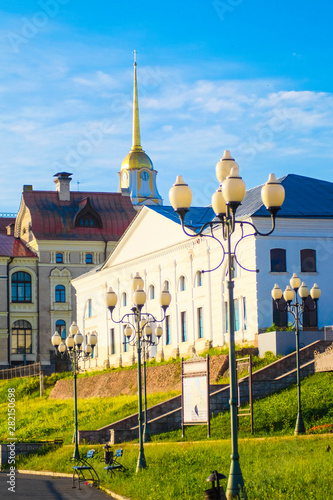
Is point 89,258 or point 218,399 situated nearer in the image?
point 218,399

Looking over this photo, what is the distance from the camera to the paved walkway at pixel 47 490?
77.2ft

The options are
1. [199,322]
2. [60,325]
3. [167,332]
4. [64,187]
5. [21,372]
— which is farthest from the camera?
[64,187]

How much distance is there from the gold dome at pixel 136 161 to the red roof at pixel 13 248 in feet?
69.7

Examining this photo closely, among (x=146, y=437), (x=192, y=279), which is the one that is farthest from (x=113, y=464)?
(x=192, y=279)

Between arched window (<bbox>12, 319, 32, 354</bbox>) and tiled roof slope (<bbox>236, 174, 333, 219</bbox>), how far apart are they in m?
32.7

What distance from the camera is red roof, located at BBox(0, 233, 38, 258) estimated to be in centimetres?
8262

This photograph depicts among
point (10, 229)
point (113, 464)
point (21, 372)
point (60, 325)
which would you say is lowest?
point (113, 464)

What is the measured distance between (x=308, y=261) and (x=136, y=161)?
188 ft

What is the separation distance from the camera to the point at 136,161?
341 ft

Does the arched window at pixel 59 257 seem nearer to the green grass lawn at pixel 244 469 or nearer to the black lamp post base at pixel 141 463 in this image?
the green grass lawn at pixel 244 469

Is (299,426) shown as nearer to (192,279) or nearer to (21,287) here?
(192,279)

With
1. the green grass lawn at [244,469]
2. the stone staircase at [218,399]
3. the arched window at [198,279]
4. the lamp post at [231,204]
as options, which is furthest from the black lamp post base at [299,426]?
the arched window at [198,279]

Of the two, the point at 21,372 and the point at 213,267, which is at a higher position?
the point at 213,267

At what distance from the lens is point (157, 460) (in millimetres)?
26062
